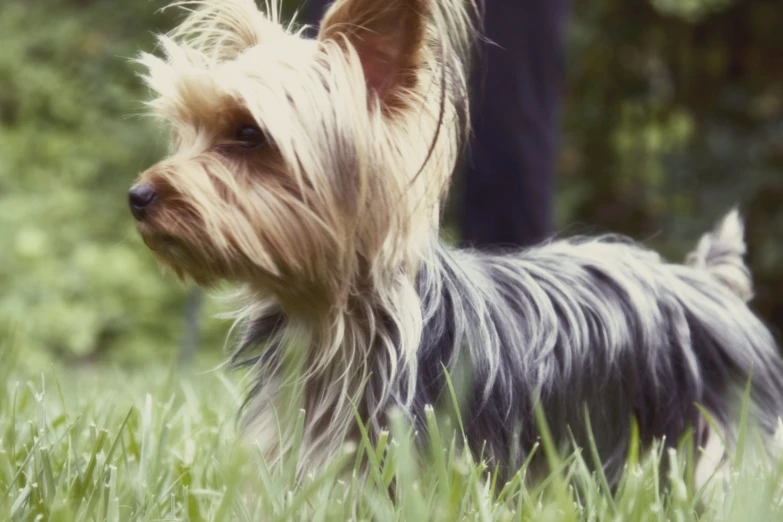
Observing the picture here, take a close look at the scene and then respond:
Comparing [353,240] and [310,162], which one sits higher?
[310,162]

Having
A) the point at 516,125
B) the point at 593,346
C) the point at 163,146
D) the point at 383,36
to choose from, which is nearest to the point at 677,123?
the point at 163,146

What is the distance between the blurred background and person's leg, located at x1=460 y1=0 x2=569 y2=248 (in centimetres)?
351

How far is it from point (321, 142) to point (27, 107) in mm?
6112

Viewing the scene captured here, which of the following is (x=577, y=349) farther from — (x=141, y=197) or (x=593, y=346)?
(x=141, y=197)

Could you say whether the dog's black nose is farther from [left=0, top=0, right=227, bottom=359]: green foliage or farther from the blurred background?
[left=0, top=0, right=227, bottom=359]: green foliage

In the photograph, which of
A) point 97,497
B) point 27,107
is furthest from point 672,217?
point 97,497

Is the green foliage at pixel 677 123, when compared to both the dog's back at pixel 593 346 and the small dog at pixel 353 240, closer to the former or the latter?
the dog's back at pixel 593 346

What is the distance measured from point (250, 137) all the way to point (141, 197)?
11.7 inches

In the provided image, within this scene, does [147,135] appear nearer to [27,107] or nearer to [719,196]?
[27,107]

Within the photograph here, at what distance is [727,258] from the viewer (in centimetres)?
298

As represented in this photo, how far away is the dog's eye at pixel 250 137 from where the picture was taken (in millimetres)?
2223

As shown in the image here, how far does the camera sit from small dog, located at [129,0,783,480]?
215 centimetres

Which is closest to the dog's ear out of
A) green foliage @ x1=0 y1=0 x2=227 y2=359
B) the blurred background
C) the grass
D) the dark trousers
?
the grass

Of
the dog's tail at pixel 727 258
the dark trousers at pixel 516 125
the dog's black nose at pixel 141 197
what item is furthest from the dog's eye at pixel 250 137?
the dark trousers at pixel 516 125
